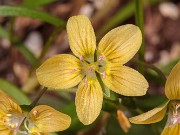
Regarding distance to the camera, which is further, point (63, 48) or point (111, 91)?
point (63, 48)

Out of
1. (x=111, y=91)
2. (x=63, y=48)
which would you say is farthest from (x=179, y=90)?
(x=63, y=48)

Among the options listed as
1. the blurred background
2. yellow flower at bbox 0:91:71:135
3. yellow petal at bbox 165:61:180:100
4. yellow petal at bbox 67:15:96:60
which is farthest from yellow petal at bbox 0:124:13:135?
the blurred background

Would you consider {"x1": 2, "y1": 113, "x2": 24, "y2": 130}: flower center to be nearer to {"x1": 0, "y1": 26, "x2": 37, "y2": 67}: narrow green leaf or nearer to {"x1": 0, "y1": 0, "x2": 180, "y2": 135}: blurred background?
{"x1": 0, "y1": 26, "x2": 37, "y2": 67}: narrow green leaf

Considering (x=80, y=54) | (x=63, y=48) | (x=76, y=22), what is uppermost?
(x=76, y=22)

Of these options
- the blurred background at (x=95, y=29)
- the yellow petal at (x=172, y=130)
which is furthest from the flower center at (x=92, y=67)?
the blurred background at (x=95, y=29)

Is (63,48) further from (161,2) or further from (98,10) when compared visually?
(161,2)

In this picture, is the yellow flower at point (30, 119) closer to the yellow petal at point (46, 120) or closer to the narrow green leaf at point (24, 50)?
the yellow petal at point (46, 120)

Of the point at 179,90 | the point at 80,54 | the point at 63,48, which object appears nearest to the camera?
the point at 179,90
